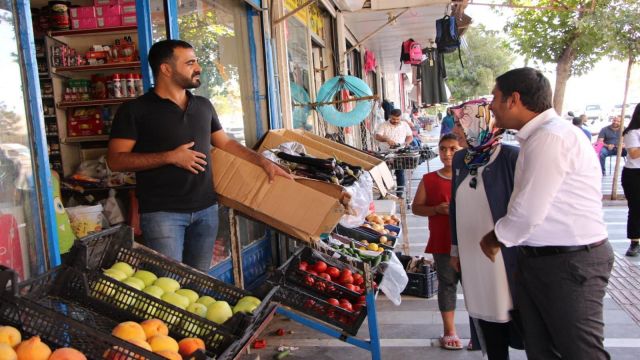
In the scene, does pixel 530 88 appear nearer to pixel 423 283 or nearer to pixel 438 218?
pixel 438 218

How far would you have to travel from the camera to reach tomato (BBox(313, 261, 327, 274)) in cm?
402

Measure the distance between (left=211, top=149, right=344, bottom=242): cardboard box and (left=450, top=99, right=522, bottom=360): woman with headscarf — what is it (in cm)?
69

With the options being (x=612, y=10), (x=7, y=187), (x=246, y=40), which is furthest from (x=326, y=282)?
(x=612, y=10)

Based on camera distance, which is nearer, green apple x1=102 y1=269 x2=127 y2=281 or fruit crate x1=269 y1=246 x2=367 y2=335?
green apple x1=102 y1=269 x2=127 y2=281

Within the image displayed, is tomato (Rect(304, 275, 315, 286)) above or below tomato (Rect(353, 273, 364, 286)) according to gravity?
above

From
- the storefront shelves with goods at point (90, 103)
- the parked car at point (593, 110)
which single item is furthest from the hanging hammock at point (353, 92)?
the parked car at point (593, 110)

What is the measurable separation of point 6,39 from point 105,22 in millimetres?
3478

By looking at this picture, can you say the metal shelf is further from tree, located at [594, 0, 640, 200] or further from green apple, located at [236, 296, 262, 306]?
tree, located at [594, 0, 640, 200]

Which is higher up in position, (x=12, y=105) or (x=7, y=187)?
(x=12, y=105)

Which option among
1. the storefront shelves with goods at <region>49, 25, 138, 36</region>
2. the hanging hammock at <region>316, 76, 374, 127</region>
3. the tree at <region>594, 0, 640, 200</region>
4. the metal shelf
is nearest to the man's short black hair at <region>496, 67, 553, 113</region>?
the hanging hammock at <region>316, 76, 374, 127</region>

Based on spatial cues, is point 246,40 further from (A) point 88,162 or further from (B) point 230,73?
(A) point 88,162

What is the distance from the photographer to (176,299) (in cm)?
199

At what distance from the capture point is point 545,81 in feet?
8.53

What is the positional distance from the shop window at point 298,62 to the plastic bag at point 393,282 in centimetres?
338
